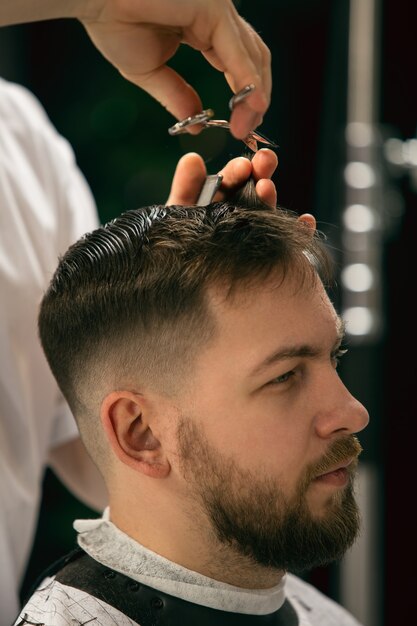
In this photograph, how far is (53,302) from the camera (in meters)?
1.63

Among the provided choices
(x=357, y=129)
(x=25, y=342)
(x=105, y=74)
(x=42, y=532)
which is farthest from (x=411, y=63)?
(x=42, y=532)

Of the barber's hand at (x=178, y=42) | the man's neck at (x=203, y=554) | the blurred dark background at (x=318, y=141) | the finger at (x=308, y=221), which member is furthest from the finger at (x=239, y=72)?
the blurred dark background at (x=318, y=141)

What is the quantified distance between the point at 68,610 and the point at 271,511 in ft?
1.24

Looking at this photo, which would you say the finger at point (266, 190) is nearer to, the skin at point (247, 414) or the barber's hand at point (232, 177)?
the barber's hand at point (232, 177)

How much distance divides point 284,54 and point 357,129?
0.40 meters

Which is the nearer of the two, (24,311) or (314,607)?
(314,607)

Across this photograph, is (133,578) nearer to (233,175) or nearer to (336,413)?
(336,413)

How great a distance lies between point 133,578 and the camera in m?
1.56

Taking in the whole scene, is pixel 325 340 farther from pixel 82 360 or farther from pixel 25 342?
pixel 25 342

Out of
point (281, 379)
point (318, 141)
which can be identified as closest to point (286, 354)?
point (281, 379)

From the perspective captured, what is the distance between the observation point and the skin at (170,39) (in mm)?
1449

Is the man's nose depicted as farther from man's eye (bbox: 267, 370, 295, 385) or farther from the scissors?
the scissors

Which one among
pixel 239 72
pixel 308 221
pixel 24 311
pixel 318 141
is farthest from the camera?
pixel 318 141

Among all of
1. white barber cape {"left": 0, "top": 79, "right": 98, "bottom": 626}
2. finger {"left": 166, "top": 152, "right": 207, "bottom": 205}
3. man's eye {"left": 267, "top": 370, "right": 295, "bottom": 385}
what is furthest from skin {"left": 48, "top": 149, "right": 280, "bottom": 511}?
white barber cape {"left": 0, "top": 79, "right": 98, "bottom": 626}
